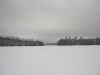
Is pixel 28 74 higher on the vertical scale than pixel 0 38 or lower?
lower

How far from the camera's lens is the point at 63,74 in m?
5.08

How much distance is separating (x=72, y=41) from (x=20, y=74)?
9822 centimetres

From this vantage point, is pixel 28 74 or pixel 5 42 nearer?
pixel 28 74

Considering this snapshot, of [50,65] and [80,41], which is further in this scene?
[80,41]

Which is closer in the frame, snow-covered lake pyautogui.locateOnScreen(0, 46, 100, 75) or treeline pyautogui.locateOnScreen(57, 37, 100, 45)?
snow-covered lake pyautogui.locateOnScreen(0, 46, 100, 75)

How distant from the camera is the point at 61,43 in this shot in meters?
103

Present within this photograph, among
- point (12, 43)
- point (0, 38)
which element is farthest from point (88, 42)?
point (0, 38)

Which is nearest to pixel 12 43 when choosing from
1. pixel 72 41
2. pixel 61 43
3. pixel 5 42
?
pixel 5 42

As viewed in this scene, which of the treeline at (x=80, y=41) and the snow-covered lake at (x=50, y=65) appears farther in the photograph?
the treeline at (x=80, y=41)

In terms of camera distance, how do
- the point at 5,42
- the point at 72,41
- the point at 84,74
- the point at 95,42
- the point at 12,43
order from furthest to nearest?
1. the point at 72,41
2. the point at 12,43
3. the point at 5,42
4. the point at 95,42
5. the point at 84,74

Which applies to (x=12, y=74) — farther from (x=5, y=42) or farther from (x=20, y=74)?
(x=5, y=42)

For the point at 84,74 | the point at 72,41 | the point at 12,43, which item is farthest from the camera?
the point at 72,41

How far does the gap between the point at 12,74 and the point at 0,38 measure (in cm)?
8914

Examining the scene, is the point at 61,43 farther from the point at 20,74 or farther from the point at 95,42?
the point at 20,74
